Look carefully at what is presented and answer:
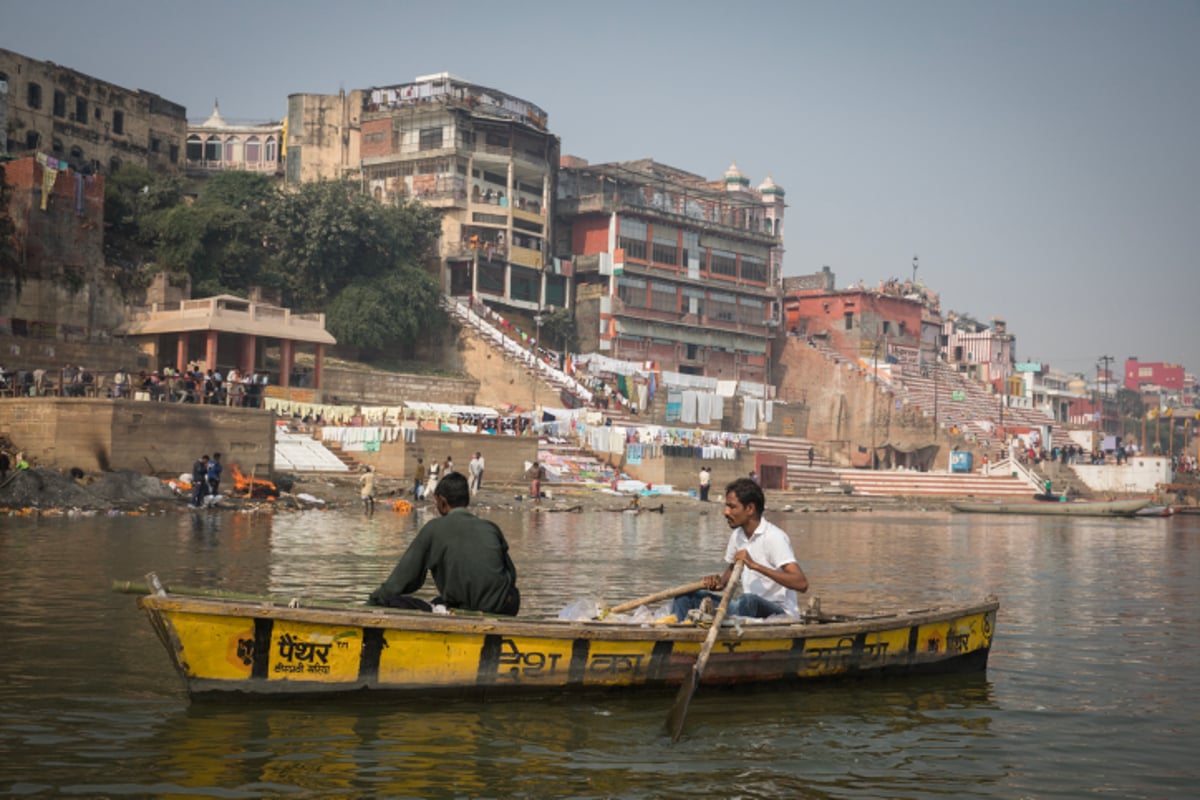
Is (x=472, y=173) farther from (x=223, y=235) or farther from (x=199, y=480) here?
(x=199, y=480)

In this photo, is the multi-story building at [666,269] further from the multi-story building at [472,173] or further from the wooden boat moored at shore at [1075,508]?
the wooden boat moored at shore at [1075,508]

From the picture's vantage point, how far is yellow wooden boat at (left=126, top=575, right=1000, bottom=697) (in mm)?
7531

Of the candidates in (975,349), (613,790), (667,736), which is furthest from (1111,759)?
(975,349)

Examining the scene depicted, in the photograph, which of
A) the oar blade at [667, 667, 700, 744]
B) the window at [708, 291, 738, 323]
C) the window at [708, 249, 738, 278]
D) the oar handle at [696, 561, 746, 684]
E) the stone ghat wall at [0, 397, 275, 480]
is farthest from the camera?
the window at [708, 249, 738, 278]

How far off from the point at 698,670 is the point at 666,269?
2284 inches

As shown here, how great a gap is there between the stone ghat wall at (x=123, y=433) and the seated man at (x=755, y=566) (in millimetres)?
22497

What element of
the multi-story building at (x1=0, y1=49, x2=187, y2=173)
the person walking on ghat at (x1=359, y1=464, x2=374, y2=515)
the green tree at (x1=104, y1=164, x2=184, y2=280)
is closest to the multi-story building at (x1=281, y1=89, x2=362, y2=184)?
the multi-story building at (x1=0, y1=49, x2=187, y2=173)

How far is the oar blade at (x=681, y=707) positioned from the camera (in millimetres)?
7730

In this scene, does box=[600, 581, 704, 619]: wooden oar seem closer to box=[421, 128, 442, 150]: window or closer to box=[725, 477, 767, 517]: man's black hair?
box=[725, 477, 767, 517]: man's black hair

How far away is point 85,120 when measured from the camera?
52.0 metres

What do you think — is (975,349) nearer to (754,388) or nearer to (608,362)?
(754,388)

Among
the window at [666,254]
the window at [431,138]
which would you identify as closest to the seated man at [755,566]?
the window at [431,138]

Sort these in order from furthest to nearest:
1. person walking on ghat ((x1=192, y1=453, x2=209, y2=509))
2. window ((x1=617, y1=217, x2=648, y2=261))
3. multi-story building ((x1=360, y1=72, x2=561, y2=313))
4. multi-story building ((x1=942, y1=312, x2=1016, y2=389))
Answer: multi-story building ((x1=942, y1=312, x2=1016, y2=389)), window ((x1=617, y1=217, x2=648, y2=261)), multi-story building ((x1=360, y1=72, x2=561, y2=313)), person walking on ghat ((x1=192, y1=453, x2=209, y2=509))

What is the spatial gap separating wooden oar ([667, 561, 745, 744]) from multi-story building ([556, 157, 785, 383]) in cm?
5225
